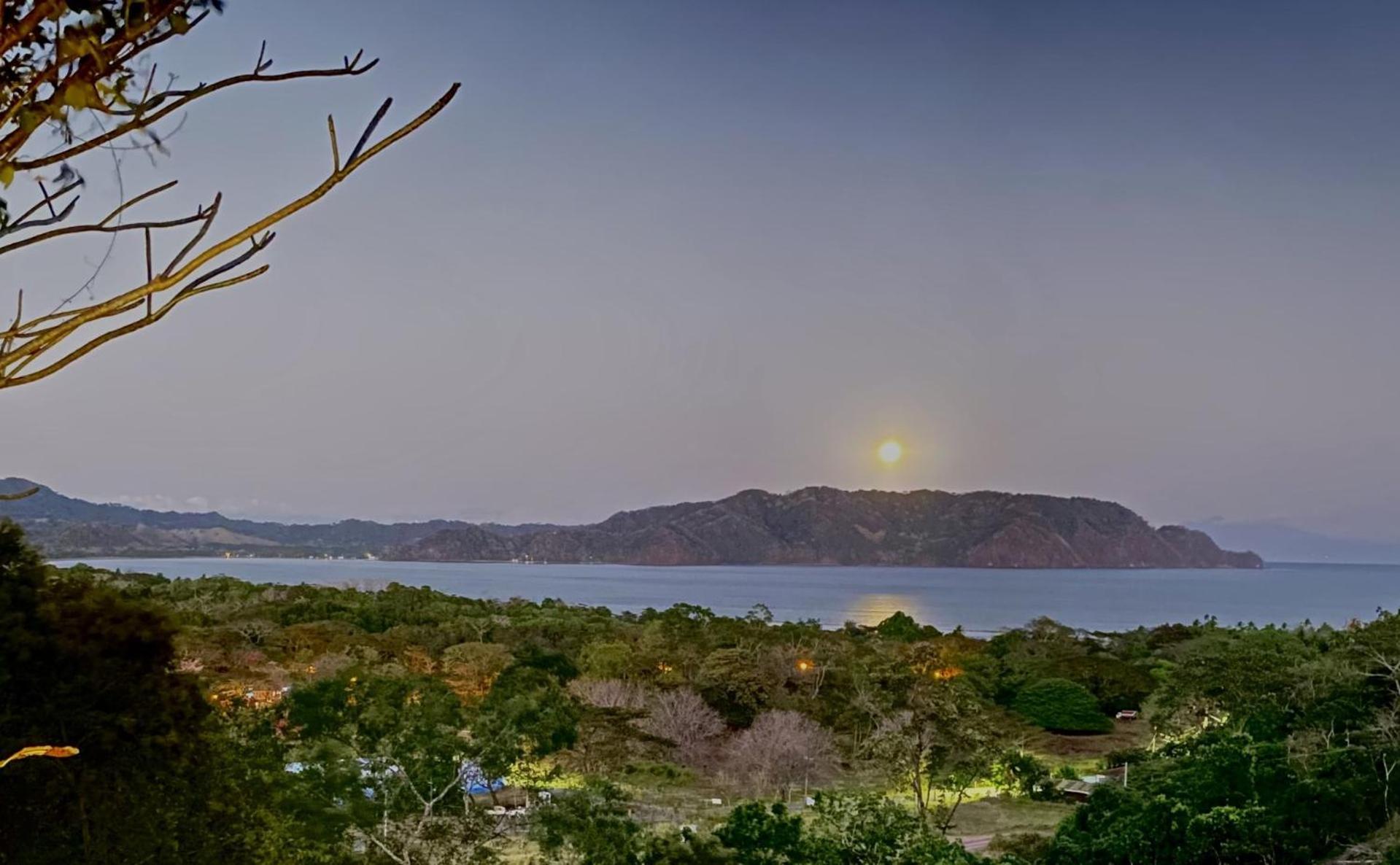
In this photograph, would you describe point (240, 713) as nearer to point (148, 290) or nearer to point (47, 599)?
point (47, 599)

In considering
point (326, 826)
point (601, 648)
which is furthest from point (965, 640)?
point (326, 826)

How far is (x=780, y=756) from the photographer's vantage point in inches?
877

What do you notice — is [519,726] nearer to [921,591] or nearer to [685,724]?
[685,724]

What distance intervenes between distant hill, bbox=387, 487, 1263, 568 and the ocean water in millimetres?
3636

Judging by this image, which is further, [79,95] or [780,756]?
[780,756]

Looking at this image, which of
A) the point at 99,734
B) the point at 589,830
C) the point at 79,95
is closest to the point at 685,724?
the point at 589,830

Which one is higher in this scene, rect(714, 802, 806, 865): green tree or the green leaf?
the green leaf

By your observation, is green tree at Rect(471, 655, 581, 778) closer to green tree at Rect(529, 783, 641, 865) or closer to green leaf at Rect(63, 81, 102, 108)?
green tree at Rect(529, 783, 641, 865)

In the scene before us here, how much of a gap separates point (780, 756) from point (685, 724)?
2.84m

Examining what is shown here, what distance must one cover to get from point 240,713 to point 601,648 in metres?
18.2

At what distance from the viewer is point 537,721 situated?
15875 millimetres

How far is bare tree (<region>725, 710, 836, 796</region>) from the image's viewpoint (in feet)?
72.6

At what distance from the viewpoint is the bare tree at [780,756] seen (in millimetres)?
22125

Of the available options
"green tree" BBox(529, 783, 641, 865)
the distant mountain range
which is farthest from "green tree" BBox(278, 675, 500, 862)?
the distant mountain range
